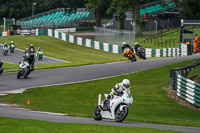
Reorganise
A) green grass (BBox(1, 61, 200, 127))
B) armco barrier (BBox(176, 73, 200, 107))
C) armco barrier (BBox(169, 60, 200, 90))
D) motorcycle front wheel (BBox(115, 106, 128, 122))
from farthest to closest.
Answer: armco barrier (BBox(169, 60, 200, 90))
armco barrier (BBox(176, 73, 200, 107))
green grass (BBox(1, 61, 200, 127))
motorcycle front wheel (BBox(115, 106, 128, 122))

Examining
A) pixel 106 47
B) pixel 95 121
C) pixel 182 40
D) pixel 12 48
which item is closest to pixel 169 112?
pixel 95 121

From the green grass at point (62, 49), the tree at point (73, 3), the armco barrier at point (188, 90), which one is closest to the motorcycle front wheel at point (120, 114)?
the armco barrier at point (188, 90)

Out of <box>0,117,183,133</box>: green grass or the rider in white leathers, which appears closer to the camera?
<box>0,117,183,133</box>: green grass

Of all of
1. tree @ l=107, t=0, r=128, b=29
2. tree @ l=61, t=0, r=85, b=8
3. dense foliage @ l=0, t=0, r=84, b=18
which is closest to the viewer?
tree @ l=107, t=0, r=128, b=29

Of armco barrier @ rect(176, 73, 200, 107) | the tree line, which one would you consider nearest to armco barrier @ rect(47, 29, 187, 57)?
the tree line

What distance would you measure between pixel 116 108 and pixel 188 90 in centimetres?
697

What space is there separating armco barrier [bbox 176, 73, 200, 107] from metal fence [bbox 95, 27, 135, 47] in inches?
1358

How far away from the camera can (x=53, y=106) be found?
67.8 ft

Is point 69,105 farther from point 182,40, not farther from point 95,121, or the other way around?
point 182,40

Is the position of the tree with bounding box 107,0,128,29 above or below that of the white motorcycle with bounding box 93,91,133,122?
above

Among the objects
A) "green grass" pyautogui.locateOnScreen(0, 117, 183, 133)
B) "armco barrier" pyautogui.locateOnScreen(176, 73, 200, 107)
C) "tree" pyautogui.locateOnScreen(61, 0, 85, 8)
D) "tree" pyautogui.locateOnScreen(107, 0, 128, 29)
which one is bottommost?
"armco barrier" pyautogui.locateOnScreen(176, 73, 200, 107)

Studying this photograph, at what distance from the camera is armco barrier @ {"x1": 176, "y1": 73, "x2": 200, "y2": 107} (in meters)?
20.8

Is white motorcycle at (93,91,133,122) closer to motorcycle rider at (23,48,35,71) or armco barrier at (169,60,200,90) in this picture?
armco barrier at (169,60,200,90)

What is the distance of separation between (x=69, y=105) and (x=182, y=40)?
30451mm
